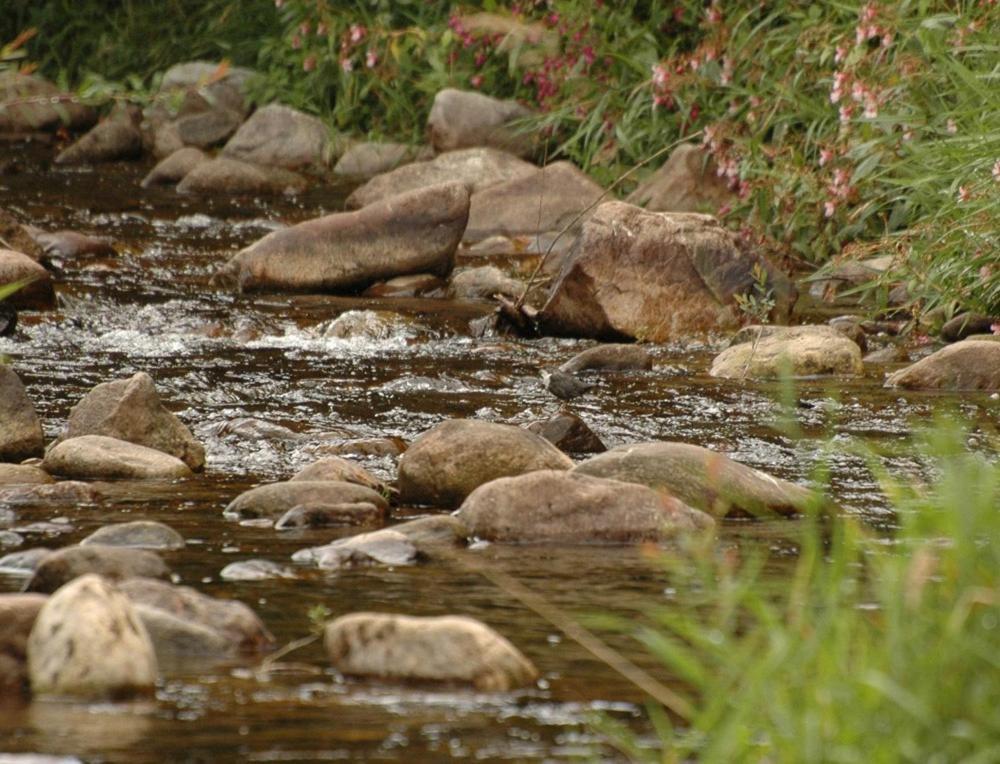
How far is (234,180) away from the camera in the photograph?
1295 cm

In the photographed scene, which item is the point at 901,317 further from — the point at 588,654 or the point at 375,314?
the point at 588,654

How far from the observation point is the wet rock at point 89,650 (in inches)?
115

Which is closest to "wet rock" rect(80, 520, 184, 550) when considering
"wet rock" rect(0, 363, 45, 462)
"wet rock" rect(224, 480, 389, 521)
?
"wet rock" rect(224, 480, 389, 521)

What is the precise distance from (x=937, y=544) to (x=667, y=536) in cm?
73

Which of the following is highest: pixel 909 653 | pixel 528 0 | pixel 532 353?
pixel 528 0

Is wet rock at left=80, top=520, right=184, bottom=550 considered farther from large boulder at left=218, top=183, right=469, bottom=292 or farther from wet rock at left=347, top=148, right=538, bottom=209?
wet rock at left=347, top=148, right=538, bottom=209

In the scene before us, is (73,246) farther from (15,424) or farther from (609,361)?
(15,424)

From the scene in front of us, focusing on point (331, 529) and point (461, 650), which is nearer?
point (461, 650)

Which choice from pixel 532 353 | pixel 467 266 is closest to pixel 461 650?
pixel 532 353

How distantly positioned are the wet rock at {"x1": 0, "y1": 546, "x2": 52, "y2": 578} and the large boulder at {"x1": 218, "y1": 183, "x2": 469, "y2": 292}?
16.7ft

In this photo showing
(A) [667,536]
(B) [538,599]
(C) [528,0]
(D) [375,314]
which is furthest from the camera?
(C) [528,0]

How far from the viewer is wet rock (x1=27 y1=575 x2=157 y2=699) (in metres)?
2.93

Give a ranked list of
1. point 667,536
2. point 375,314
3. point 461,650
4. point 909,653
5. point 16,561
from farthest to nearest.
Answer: point 375,314 < point 667,536 < point 16,561 < point 461,650 < point 909,653

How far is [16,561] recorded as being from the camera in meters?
3.86
